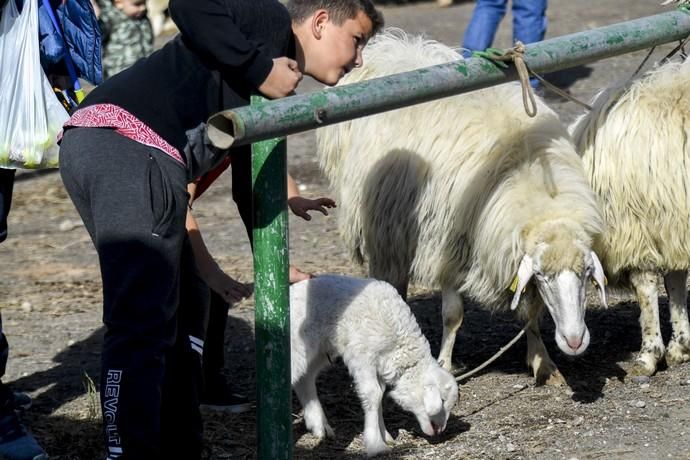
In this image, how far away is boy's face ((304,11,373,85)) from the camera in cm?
312

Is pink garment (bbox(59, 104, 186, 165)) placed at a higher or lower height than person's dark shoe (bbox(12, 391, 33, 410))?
higher

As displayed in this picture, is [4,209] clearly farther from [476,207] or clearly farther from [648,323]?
[648,323]

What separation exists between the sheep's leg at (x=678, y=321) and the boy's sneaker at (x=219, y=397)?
5.79 feet

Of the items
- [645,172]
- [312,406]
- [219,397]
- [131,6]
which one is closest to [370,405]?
[312,406]

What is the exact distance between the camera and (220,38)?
286cm

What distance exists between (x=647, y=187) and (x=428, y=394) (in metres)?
1.31

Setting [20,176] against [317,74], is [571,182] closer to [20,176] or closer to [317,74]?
[317,74]

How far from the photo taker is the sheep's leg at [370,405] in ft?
12.6

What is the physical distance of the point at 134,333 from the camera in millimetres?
2930

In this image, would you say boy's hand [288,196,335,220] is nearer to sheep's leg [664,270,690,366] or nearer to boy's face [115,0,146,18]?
sheep's leg [664,270,690,366]

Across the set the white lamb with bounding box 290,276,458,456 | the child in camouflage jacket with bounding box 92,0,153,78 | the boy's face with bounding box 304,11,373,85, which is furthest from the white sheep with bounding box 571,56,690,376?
the child in camouflage jacket with bounding box 92,0,153,78

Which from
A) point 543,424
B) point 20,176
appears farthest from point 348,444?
point 20,176

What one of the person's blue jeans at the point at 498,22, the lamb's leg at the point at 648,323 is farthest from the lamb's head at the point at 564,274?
the person's blue jeans at the point at 498,22

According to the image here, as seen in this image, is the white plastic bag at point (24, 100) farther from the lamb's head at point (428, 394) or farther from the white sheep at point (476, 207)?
the white sheep at point (476, 207)
